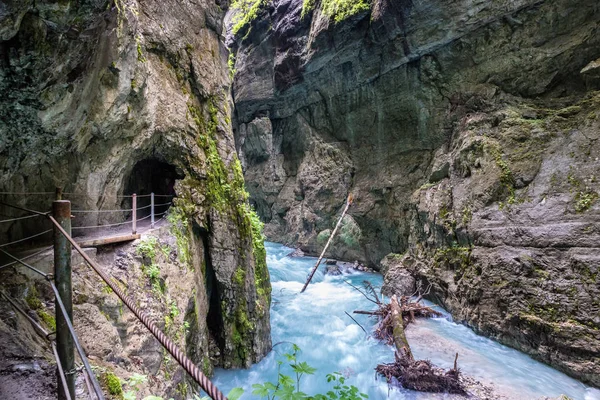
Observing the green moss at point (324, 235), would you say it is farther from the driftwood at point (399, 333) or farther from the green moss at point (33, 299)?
the green moss at point (33, 299)

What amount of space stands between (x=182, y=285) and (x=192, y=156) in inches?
135

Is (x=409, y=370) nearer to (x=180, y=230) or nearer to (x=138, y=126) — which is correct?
(x=180, y=230)

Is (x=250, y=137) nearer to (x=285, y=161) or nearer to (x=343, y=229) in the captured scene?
(x=285, y=161)

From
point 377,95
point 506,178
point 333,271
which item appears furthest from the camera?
point 377,95

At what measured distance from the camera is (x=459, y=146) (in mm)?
12789

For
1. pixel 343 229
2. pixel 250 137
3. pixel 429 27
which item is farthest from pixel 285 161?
pixel 429 27

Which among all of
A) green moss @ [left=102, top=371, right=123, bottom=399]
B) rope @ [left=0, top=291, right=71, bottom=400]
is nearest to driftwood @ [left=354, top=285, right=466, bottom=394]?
green moss @ [left=102, top=371, right=123, bottom=399]

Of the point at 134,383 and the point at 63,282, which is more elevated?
the point at 63,282

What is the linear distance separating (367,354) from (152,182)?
886 cm

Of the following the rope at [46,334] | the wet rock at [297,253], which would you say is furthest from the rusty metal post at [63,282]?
the wet rock at [297,253]

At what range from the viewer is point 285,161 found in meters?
24.6

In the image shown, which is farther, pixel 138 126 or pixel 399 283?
pixel 399 283

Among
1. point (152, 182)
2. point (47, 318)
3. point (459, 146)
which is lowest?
point (47, 318)

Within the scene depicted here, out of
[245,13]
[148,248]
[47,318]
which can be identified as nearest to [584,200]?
[148,248]
